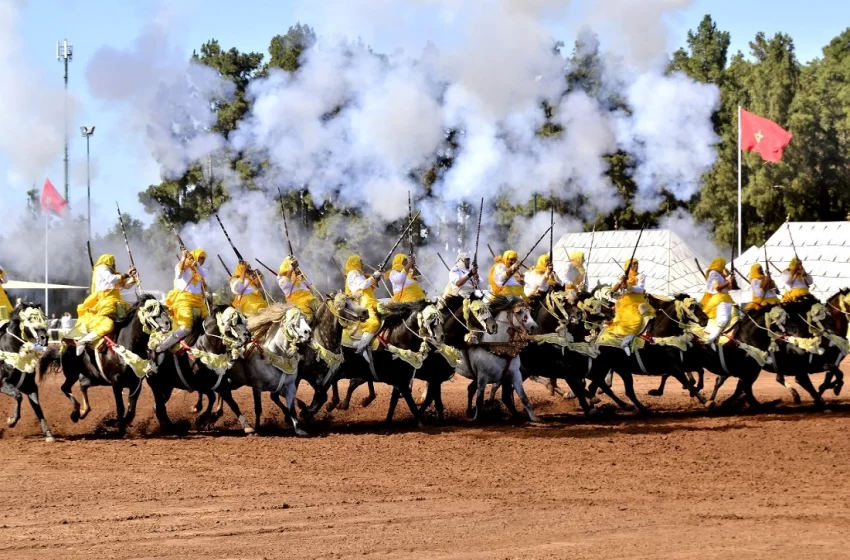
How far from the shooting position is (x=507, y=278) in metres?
19.2

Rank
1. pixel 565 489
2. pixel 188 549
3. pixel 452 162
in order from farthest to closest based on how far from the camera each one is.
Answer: pixel 452 162 → pixel 565 489 → pixel 188 549

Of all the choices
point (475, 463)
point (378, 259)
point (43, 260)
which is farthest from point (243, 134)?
point (475, 463)

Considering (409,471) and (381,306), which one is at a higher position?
(381,306)

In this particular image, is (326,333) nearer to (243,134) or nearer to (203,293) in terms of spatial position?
(203,293)

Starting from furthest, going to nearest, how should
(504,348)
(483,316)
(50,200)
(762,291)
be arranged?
(50,200) < (762,291) < (504,348) < (483,316)

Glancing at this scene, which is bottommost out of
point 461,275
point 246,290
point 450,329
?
point 450,329

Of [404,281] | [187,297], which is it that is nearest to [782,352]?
[404,281]

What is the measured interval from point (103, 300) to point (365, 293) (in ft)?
13.1

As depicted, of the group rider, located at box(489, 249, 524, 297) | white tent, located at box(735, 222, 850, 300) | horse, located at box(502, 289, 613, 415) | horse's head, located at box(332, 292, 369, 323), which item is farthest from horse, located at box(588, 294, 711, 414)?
white tent, located at box(735, 222, 850, 300)

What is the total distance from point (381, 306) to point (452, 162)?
686 inches

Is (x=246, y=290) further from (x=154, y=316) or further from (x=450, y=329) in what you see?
(x=450, y=329)

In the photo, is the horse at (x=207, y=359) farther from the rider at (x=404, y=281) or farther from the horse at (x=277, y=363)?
the rider at (x=404, y=281)

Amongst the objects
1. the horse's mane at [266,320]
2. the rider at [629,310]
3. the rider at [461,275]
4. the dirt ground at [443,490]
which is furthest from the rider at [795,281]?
the horse's mane at [266,320]

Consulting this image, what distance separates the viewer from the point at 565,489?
12.1 metres
